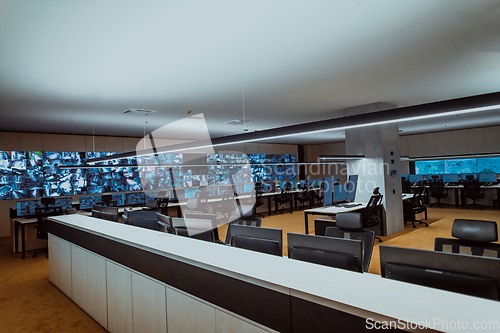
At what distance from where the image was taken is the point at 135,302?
7.80 feet

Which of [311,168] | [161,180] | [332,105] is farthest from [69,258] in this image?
[311,168]

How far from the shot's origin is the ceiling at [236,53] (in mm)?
2494

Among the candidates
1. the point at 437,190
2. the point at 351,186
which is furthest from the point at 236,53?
the point at 437,190

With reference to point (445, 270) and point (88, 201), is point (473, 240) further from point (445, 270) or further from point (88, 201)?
point (88, 201)

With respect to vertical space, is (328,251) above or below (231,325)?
above

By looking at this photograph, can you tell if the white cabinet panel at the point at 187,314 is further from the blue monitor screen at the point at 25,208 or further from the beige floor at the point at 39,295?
the blue monitor screen at the point at 25,208

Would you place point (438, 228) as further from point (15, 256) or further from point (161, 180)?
point (15, 256)

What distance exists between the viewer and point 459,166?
12156mm

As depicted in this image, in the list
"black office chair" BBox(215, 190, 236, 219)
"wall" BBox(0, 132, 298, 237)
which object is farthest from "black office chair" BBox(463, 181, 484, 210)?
"wall" BBox(0, 132, 298, 237)

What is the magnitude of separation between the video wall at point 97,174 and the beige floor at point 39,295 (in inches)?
67.1

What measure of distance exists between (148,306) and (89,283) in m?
1.38

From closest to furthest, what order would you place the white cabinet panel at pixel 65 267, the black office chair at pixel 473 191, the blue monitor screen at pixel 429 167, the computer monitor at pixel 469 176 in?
1. the white cabinet panel at pixel 65 267
2. the black office chair at pixel 473 191
3. the computer monitor at pixel 469 176
4. the blue monitor screen at pixel 429 167

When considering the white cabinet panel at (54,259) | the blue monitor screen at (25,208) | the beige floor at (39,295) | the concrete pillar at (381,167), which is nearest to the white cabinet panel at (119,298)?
the beige floor at (39,295)

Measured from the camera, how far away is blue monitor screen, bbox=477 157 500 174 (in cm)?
1112
